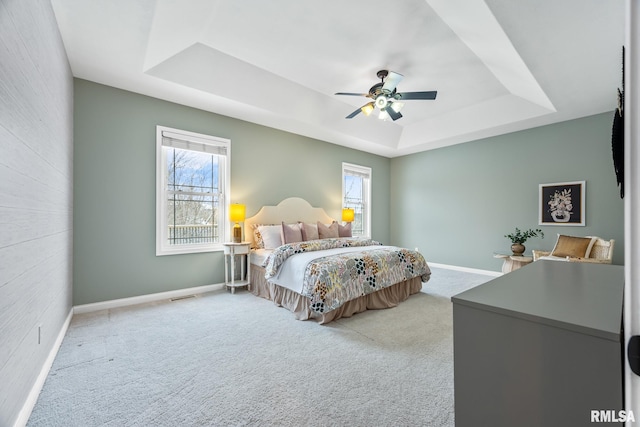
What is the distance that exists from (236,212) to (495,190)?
475 centimetres

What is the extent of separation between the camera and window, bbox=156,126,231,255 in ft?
12.8

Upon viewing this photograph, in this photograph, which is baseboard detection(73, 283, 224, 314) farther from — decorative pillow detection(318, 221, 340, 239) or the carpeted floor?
decorative pillow detection(318, 221, 340, 239)

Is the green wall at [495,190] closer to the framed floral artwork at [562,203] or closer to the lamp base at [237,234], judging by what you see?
the framed floral artwork at [562,203]

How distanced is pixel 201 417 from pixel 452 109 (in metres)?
5.57

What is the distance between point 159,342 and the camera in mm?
2555

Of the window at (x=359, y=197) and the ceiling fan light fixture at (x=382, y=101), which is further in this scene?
the window at (x=359, y=197)

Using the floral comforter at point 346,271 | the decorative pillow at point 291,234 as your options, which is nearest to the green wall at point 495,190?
the floral comforter at point 346,271

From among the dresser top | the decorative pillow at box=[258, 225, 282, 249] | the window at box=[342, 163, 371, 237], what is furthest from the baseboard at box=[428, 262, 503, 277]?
the dresser top

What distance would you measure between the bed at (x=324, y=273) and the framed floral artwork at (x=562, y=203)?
8.21 ft

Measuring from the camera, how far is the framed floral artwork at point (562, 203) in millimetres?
4465

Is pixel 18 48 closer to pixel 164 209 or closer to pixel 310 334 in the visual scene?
pixel 164 209

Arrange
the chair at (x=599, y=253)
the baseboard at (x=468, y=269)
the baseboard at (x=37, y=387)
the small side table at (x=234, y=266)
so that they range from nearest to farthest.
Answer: the baseboard at (x=37, y=387), the chair at (x=599, y=253), the small side table at (x=234, y=266), the baseboard at (x=468, y=269)

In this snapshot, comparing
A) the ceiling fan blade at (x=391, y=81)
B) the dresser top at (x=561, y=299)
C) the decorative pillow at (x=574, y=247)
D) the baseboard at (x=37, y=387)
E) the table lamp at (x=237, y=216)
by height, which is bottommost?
the baseboard at (x=37, y=387)

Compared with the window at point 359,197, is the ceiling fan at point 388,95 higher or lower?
higher
